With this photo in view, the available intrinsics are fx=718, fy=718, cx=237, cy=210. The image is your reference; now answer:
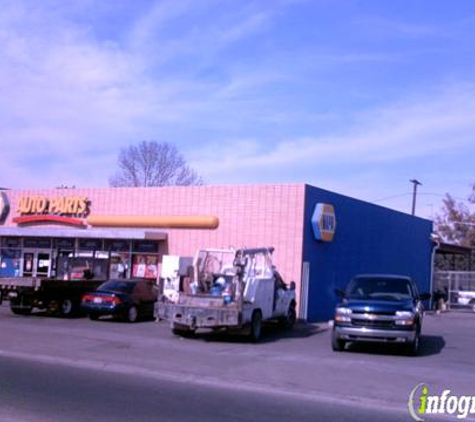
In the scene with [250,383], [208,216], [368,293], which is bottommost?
[250,383]

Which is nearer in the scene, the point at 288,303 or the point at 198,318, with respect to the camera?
the point at 198,318

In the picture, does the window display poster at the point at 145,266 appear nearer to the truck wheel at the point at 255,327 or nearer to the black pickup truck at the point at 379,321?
the truck wheel at the point at 255,327

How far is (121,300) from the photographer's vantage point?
2356 cm

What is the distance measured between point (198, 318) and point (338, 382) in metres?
6.51

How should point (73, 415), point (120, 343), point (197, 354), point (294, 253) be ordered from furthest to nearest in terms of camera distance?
point (294, 253) < point (120, 343) < point (197, 354) < point (73, 415)

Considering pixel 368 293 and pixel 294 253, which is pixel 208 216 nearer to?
pixel 294 253

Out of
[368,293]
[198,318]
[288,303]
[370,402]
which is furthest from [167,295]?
[370,402]

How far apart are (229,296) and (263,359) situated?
11.1 ft

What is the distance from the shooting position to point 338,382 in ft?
42.3

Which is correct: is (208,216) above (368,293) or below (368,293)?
above

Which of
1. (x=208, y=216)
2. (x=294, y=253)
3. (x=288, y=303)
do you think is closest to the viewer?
(x=288, y=303)

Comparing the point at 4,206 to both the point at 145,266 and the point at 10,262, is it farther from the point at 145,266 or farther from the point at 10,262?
the point at 145,266

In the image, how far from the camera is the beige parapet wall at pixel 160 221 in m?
28.2

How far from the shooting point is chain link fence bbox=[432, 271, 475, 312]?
40.2 meters
